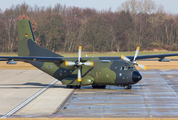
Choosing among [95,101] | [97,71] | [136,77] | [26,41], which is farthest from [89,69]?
[26,41]

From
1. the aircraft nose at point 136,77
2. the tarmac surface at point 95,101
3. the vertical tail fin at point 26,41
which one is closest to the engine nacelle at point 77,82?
the tarmac surface at point 95,101

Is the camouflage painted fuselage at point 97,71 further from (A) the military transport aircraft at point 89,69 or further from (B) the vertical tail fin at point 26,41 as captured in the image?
(B) the vertical tail fin at point 26,41

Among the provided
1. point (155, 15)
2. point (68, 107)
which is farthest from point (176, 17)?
point (68, 107)

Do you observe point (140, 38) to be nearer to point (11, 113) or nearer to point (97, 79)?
point (97, 79)

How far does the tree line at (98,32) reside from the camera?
93.9m

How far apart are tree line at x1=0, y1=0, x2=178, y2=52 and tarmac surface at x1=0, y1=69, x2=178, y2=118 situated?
65.4 m

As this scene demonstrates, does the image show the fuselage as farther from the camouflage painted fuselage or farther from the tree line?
A: the tree line

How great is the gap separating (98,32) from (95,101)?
76.2m

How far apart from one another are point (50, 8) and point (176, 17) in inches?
2485

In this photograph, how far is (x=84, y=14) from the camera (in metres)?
117

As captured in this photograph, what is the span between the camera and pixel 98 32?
9650 centimetres

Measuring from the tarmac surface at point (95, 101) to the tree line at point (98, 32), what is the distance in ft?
215

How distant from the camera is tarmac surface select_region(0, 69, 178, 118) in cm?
1798

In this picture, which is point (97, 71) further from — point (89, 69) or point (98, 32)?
point (98, 32)
